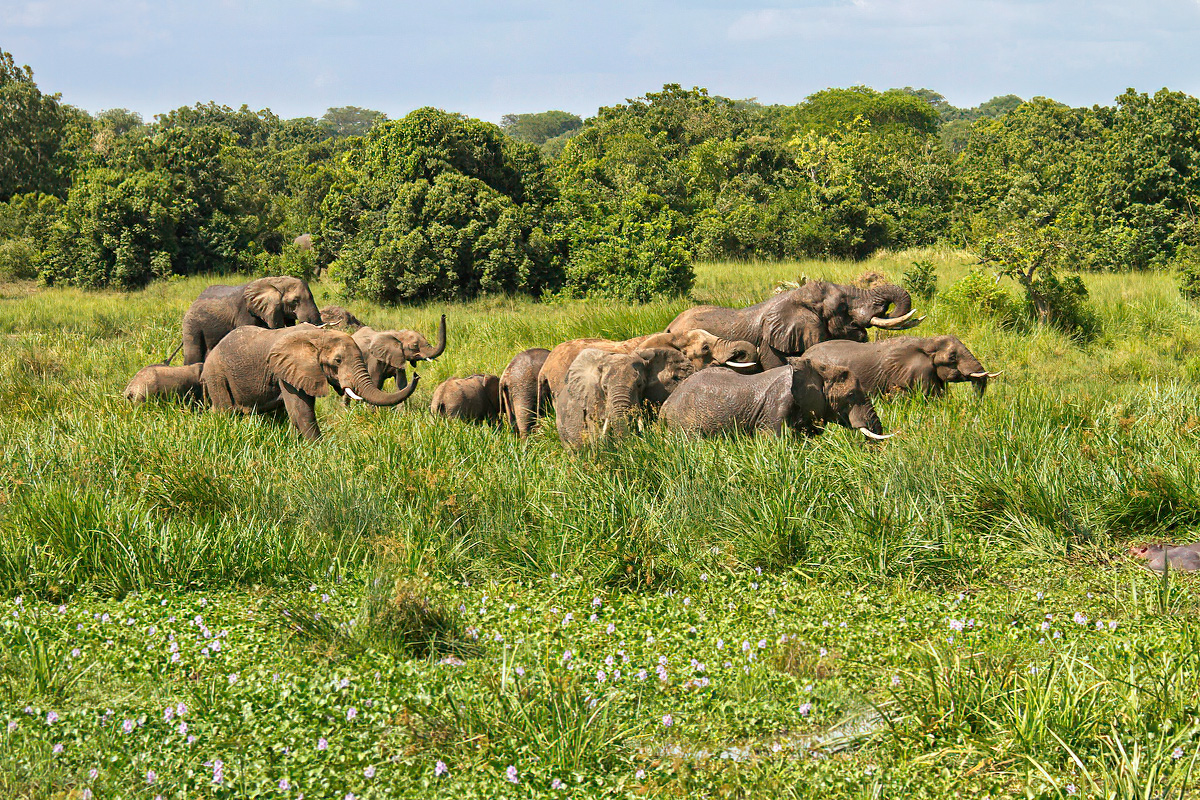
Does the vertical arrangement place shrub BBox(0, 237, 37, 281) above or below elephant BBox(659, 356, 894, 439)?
above

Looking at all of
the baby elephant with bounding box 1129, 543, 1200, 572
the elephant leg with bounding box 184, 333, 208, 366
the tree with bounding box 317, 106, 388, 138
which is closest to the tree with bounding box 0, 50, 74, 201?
the elephant leg with bounding box 184, 333, 208, 366

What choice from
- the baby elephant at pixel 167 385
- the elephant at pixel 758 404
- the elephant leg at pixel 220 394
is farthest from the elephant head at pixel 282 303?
the elephant at pixel 758 404

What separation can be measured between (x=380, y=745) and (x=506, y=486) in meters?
3.04

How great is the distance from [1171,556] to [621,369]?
13.2 feet

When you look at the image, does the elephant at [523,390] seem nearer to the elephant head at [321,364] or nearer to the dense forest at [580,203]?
the elephant head at [321,364]

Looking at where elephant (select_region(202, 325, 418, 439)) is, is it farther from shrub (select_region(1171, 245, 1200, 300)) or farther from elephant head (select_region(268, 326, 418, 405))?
shrub (select_region(1171, 245, 1200, 300))

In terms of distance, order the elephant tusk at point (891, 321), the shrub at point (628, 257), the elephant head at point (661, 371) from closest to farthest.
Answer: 1. the elephant head at point (661, 371)
2. the elephant tusk at point (891, 321)
3. the shrub at point (628, 257)

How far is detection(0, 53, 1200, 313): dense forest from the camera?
20.6 meters

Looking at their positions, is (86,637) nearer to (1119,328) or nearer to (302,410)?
(302,410)

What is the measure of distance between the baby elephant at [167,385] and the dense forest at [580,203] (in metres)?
9.87

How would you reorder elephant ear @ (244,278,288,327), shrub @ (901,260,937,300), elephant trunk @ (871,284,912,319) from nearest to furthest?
1. elephant ear @ (244,278,288,327)
2. elephant trunk @ (871,284,912,319)
3. shrub @ (901,260,937,300)

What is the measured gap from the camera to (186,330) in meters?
11.7

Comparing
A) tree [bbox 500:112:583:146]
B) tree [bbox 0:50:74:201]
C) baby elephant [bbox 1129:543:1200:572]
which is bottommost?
baby elephant [bbox 1129:543:1200:572]

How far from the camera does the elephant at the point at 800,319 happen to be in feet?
34.9
